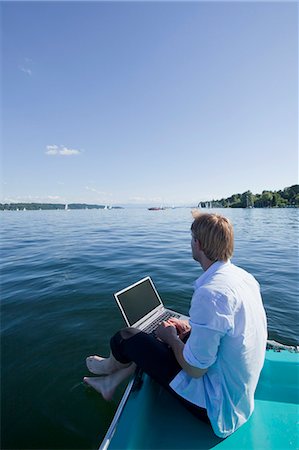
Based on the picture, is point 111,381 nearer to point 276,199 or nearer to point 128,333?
point 128,333

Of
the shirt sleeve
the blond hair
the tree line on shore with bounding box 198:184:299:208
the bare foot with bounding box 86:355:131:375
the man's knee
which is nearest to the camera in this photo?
the shirt sleeve

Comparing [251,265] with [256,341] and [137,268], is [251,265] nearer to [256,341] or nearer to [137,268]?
[137,268]

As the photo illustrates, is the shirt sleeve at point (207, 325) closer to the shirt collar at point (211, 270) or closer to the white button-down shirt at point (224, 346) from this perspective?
the white button-down shirt at point (224, 346)

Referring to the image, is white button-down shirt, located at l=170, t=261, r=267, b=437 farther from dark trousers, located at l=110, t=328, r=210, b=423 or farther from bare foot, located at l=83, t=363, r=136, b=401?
bare foot, located at l=83, t=363, r=136, b=401

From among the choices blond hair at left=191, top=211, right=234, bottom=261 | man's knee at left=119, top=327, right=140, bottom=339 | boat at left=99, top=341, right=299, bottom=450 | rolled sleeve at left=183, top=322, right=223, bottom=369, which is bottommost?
boat at left=99, top=341, right=299, bottom=450

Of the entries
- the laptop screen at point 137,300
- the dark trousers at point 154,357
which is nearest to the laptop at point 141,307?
the laptop screen at point 137,300

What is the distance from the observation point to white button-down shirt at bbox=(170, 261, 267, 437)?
1705mm

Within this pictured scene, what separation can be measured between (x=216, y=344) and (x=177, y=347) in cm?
53

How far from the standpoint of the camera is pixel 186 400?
212cm

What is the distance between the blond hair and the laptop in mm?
1510

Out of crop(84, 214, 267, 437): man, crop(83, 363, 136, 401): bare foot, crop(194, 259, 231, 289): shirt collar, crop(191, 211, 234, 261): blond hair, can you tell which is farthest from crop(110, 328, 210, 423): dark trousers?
crop(191, 211, 234, 261): blond hair

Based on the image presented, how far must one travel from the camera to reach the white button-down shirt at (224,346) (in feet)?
5.59

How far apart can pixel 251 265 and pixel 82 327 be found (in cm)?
742

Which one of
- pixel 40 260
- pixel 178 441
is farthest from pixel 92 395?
pixel 40 260
